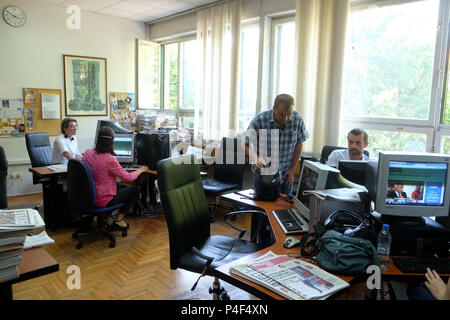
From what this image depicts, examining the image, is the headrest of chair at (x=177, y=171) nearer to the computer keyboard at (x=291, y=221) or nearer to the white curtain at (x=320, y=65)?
the computer keyboard at (x=291, y=221)

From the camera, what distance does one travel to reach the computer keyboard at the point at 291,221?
2.08 metres

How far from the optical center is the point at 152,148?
4.42m

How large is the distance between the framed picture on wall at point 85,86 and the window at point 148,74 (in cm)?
71

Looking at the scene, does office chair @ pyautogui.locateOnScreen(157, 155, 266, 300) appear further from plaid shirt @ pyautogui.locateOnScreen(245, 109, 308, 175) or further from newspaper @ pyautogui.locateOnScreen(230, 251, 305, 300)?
plaid shirt @ pyautogui.locateOnScreen(245, 109, 308, 175)

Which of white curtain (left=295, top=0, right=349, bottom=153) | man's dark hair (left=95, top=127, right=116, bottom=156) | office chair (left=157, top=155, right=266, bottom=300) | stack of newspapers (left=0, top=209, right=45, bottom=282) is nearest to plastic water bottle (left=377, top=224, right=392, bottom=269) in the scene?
office chair (left=157, top=155, right=266, bottom=300)

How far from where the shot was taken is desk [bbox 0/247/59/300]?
54.5 inches

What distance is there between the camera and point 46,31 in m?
5.54

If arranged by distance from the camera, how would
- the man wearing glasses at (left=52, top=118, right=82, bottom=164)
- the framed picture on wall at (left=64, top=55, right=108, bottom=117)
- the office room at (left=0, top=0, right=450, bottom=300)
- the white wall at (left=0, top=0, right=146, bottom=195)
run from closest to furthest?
the office room at (left=0, top=0, right=450, bottom=300)
the man wearing glasses at (left=52, top=118, right=82, bottom=164)
the white wall at (left=0, top=0, right=146, bottom=195)
the framed picture on wall at (left=64, top=55, right=108, bottom=117)

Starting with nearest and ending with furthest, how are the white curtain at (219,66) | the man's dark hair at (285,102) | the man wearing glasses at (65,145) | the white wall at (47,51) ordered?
the man's dark hair at (285,102) < the man wearing glasses at (65,145) < the white curtain at (219,66) < the white wall at (47,51)

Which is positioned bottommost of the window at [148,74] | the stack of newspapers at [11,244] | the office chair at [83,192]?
the office chair at [83,192]

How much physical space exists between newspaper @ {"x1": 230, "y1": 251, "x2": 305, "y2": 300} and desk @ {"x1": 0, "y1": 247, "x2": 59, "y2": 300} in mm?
804

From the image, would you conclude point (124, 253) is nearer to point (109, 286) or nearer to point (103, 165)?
point (109, 286)

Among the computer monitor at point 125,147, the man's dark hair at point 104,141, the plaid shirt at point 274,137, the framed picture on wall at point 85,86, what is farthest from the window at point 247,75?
the framed picture on wall at point 85,86

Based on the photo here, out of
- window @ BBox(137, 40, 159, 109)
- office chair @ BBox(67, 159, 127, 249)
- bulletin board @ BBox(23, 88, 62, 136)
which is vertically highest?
window @ BBox(137, 40, 159, 109)
